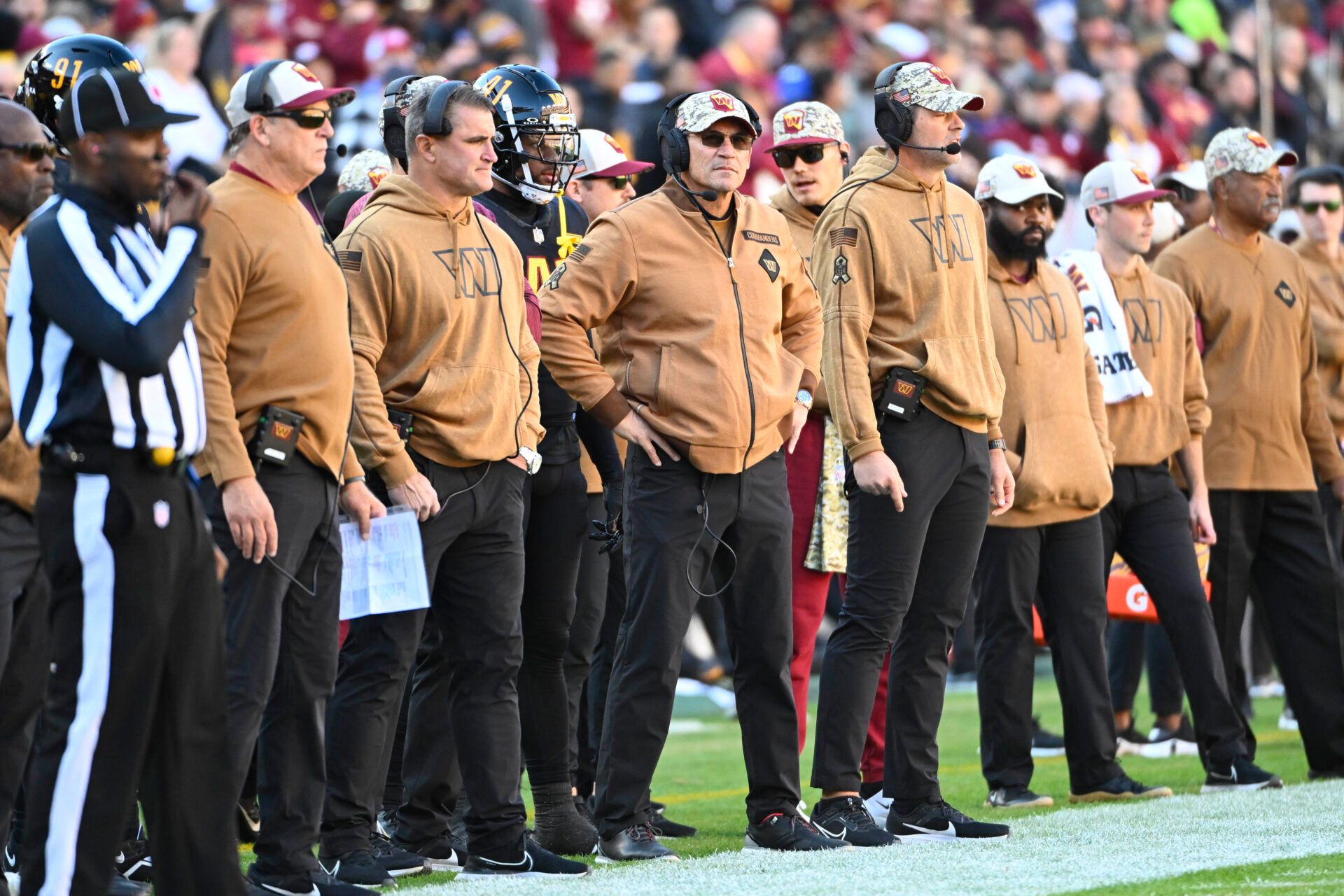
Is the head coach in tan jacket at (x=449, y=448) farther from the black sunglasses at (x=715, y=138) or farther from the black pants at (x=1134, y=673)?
the black pants at (x=1134, y=673)

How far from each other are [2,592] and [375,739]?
113 centimetres

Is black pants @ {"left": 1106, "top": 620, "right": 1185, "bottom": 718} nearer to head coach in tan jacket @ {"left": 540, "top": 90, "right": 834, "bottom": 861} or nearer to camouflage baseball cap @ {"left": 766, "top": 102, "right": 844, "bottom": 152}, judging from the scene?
camouflage baseball cap @ {"left": 766, "top": 102, "right": 844, "bottom": 152}

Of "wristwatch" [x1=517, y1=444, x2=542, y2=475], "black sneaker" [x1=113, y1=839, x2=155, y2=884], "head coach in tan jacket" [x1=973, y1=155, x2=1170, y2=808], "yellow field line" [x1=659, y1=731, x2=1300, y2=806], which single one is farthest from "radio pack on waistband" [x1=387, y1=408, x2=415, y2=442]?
"yellow field line" [x1=659, y1=731, x2=1300, y2=806]

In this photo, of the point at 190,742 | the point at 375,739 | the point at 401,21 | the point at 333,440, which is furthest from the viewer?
the point at 401,21

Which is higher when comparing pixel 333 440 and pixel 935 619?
pixel 333 440

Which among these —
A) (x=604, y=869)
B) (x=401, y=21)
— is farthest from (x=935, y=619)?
(x=401, y=21)

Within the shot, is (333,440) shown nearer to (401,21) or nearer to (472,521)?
(472,521)

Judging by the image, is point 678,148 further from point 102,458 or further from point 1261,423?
point 1261,423

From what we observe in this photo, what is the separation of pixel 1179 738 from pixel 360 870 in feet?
17.1

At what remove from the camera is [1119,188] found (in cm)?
859

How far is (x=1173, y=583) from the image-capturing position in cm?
814

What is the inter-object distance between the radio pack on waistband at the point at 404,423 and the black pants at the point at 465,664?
0.08 metres

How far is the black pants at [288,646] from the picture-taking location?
5.29m

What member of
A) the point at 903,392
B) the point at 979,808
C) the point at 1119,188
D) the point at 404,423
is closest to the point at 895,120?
the point at 903,392
